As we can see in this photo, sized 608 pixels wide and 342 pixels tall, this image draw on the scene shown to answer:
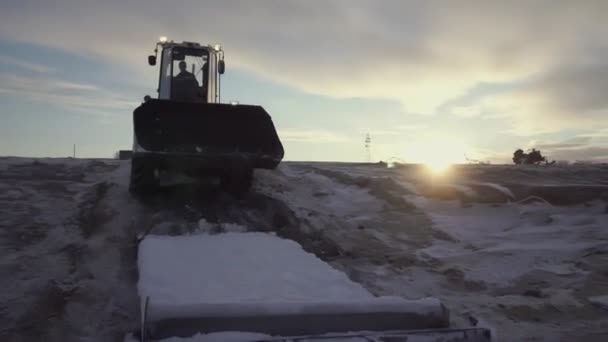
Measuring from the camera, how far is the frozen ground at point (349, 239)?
484 centimetres

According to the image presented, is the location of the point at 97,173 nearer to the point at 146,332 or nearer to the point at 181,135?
→ the point at 181,135

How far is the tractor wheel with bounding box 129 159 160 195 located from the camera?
26.6 feet

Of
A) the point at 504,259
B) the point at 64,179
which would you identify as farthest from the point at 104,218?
the point at 504,259

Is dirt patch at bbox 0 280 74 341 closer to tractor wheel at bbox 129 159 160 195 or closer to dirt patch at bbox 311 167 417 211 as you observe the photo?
tractor wheel at bbox 129 159 160 195

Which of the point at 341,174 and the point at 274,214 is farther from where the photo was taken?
the point at 341,174

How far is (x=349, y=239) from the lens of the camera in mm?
8266

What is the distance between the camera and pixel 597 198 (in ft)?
36.3

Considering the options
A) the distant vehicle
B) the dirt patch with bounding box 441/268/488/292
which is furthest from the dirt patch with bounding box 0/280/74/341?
the dirt patch with bounding box 441/268/488/292

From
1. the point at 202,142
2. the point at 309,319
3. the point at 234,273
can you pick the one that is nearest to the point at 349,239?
the point at 202,142

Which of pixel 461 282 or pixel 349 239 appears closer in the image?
pixel 461 282

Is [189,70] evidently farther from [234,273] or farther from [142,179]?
[234,273]

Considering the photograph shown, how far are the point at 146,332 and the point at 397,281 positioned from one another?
366cm

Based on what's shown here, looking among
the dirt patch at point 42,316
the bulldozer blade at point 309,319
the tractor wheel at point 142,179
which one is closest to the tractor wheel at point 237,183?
the tractor wheel at point 142,179

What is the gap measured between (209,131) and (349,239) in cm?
301
